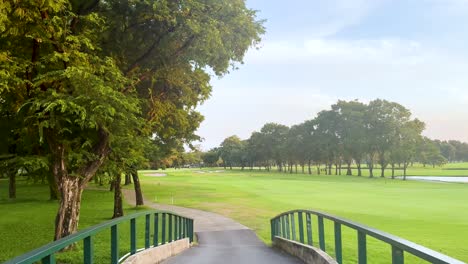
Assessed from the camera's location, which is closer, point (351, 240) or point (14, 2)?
point (14, 2)

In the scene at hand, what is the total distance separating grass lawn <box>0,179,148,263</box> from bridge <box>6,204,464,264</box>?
65cm

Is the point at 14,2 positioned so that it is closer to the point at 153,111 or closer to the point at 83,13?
the point at 83,13

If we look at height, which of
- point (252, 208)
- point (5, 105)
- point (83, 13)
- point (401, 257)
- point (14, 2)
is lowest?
point (252, 208)

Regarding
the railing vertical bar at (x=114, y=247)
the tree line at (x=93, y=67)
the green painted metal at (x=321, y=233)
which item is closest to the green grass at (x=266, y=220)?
the tree line at (x=93, y=67)

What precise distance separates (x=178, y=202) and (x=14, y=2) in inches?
1201

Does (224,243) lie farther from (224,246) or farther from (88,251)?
(88,251)

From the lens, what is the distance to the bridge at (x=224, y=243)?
13.4 ft

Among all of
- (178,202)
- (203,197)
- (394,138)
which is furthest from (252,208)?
(394,138)

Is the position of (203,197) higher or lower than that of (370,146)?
lower

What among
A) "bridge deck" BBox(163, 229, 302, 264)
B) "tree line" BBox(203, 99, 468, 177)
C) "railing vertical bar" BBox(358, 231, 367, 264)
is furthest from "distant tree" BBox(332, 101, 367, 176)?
"railing vertical bar" BBox(358, 231, 367, 264)

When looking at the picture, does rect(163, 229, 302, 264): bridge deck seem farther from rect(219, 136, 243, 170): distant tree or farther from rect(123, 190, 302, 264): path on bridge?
rect(219, 136, 243, 170): distant tree

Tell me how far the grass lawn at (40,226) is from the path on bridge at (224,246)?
2393 millimetres

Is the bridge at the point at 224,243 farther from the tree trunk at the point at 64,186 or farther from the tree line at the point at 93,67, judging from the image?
the tree line at the point at 93,67

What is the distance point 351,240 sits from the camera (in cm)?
1886
